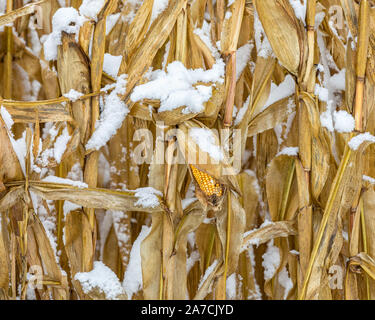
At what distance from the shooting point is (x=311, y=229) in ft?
1.44

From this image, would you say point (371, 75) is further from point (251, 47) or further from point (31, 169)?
point (31, 169)

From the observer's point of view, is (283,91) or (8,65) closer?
(283,91)

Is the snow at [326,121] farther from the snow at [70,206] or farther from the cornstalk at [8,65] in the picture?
the cornstalk at [8,65]

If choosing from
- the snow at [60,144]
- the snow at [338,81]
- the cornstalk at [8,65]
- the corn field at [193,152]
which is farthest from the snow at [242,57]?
the cornstalk at [8,65]

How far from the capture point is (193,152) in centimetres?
38

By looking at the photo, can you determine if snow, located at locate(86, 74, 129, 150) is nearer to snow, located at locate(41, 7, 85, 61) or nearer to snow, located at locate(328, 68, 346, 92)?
snow, located at locate(41, 7, 85, 61)

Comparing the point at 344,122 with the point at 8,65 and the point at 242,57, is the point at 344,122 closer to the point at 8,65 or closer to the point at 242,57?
the point at 242,57

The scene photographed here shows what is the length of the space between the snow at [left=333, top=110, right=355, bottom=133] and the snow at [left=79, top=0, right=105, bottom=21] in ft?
0.92

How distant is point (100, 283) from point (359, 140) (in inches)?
12.5

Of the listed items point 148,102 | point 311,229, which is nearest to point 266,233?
point 311,229

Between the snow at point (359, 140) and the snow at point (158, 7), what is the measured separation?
0.25 meters

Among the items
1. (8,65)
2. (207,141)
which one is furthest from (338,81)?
(8,65)

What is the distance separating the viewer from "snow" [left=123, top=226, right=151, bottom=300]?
45 centimetres

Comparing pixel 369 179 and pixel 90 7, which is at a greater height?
pixel 90 7
